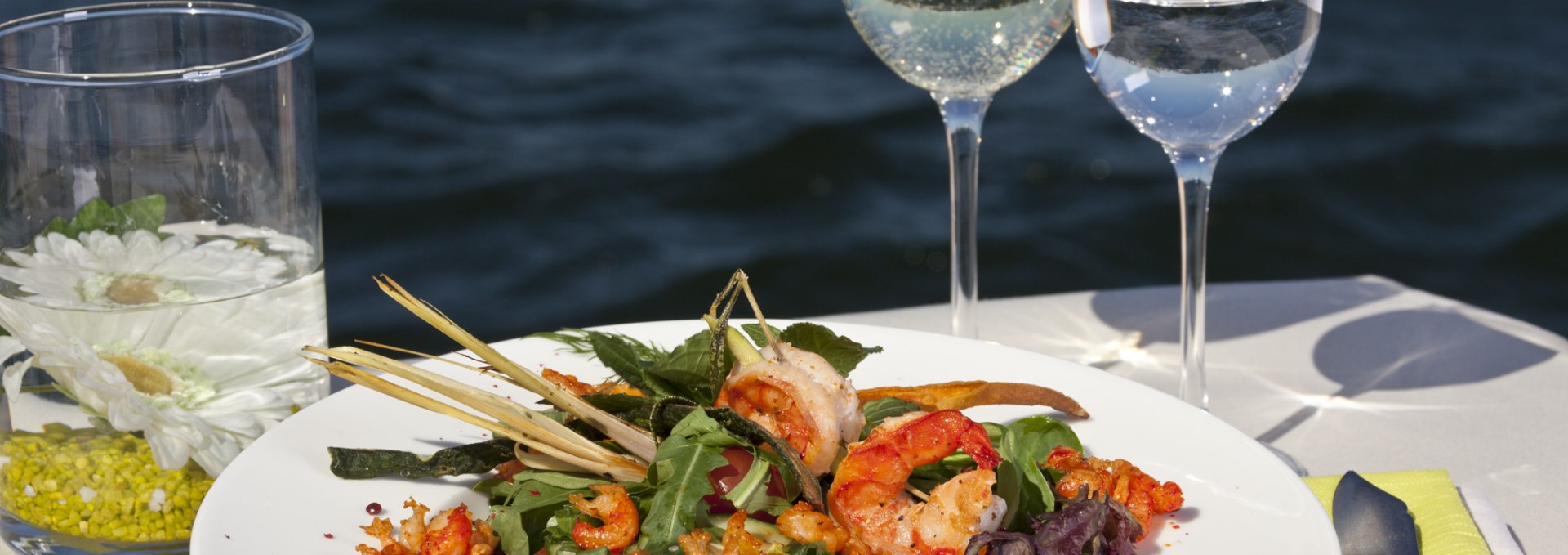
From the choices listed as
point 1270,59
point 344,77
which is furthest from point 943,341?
point 344,77

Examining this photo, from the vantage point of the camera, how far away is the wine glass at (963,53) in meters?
1.64

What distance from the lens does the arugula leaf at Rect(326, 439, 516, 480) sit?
119cm

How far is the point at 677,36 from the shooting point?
6535 millimetres

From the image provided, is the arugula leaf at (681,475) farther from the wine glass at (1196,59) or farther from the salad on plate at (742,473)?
the wine glass at (1196,59)

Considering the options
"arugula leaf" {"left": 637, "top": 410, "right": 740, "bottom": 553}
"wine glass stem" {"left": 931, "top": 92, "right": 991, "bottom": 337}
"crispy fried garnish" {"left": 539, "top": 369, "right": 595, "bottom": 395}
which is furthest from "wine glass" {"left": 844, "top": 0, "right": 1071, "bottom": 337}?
"arugula leaf" {"left": 637, "top": 410, "right": 740, "bottom": 553}

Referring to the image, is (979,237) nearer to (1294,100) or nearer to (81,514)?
(1294,100)

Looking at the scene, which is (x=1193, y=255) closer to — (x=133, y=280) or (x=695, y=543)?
(x=695, y=543)

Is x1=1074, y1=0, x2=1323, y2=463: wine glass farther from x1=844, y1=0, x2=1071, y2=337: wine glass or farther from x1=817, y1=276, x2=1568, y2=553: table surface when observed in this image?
x1=817, y1=276, x2=1568, y2=553: table surface

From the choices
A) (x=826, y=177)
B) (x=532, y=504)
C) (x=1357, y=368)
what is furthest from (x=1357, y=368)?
(x=826, y=177)

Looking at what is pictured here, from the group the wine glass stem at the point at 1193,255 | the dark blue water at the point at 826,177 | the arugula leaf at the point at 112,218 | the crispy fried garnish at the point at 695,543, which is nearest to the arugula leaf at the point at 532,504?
the crispy fried garnish at the point at 695,543

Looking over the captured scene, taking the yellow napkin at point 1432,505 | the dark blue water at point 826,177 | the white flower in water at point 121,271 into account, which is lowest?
the dark blue water at point 826,177

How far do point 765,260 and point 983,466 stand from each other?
437cm

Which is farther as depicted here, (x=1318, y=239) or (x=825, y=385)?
(x=1318, y=239)

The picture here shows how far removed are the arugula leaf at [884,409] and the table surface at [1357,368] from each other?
0.16 m
